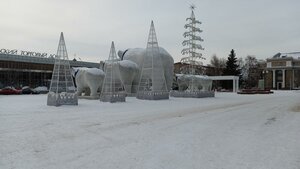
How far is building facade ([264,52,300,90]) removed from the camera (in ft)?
360

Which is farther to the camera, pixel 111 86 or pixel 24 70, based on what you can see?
pixel 24 70

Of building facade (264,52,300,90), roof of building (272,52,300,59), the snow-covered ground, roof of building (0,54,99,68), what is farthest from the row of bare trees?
the snow-covered ground

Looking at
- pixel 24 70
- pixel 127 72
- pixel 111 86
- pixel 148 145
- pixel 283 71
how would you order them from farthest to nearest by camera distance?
1. pixel 283 71
2. pixel 24 70
3. pixel 127 72
4. pixel 111 86
5. pixel 148 145

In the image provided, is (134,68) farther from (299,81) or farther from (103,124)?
(299,81)

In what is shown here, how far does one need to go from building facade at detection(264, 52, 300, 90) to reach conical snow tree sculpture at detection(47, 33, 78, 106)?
94.6 meters

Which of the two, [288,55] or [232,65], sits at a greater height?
[288,55]

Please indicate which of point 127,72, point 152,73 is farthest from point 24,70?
point 152,73

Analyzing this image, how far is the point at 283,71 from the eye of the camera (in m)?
112

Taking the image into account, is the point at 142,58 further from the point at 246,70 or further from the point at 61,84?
the point at 246,70

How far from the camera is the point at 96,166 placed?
6598 millimetres

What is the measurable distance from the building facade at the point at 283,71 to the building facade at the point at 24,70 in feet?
211

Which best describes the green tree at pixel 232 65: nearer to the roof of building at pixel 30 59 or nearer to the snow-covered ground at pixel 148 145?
the roof of building at pixel 30 59

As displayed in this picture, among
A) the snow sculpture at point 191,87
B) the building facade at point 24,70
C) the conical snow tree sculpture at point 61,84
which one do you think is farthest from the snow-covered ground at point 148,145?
the building facade at point 24,70

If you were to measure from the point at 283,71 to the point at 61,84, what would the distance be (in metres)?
101
